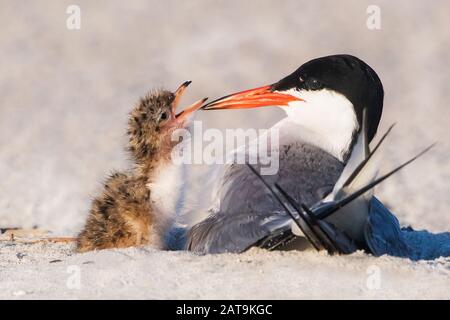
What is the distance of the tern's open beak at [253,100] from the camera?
17.5 feet

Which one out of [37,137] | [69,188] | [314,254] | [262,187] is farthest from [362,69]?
[37,137]

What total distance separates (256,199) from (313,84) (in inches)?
36.3

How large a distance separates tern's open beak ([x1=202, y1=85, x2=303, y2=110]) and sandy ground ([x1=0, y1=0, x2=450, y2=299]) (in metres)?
0.69

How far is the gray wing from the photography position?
4.36 meters

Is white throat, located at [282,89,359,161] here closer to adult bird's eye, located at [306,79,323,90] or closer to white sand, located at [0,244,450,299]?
adult bird's eye, located at [306,79,323,90]

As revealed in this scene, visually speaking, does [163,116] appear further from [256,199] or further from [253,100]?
[256,199]

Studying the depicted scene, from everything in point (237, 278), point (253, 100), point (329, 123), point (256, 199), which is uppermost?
point (253, 100)

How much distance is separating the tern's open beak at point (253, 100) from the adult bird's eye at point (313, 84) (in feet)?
0.55

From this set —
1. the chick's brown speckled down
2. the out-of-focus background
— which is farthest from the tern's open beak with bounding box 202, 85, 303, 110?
the out-of-focus background

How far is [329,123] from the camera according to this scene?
5137 millimetres

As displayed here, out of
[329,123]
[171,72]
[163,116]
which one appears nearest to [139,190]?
[163,116]

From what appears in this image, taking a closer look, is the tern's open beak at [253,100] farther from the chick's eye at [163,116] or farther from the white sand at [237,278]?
the white sand at [237,278]

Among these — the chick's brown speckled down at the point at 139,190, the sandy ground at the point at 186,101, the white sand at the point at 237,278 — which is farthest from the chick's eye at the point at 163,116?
the white sand at the point at 237,278

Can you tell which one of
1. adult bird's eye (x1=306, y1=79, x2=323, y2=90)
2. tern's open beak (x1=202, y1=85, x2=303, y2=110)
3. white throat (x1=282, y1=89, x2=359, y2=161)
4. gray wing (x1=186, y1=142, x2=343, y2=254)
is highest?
adult bird's eye (x1=306, y1=79, x2=323, y2=90)
